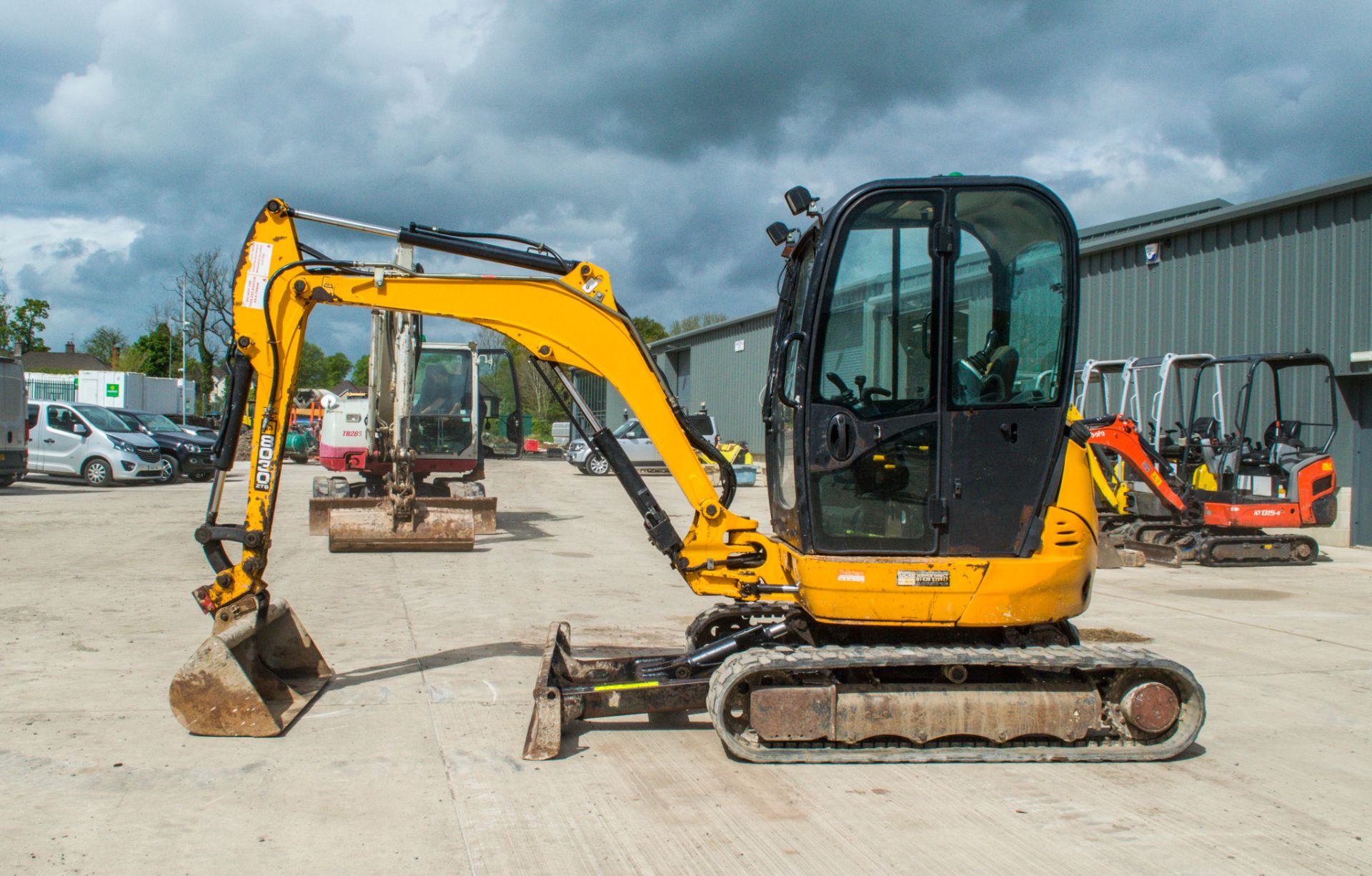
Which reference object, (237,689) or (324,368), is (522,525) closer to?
(237,689)

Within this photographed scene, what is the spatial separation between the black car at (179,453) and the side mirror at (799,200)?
765 inches

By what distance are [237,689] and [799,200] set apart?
3.74 m

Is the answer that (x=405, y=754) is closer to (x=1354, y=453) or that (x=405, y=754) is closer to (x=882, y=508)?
(x=882, y=508)

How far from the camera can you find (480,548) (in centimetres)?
1263

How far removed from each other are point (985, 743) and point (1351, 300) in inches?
486

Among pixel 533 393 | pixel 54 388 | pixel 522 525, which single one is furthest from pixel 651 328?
pixel 522 525

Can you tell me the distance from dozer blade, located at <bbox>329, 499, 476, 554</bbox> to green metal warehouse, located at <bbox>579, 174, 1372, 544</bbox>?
12.0 meters

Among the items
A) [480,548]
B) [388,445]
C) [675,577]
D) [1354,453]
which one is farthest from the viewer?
[1354,453]

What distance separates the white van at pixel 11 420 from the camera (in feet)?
59.1

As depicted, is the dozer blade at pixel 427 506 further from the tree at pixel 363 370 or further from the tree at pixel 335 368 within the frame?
the tree at pixel 335 368

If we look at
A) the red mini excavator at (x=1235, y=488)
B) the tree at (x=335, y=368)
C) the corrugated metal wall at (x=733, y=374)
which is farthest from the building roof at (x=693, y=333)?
the tree at (x=335, y=368)

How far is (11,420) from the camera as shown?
725 inches

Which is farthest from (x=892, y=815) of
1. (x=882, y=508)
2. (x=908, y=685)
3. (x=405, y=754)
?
(x=405, y=754)

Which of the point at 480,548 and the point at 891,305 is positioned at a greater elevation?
the point at 891,305
